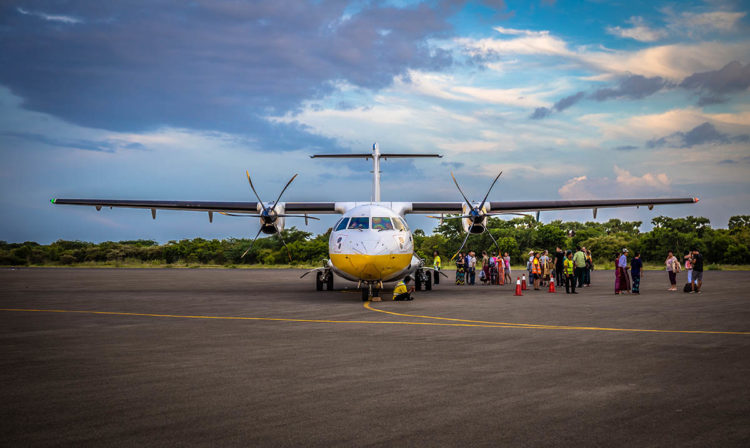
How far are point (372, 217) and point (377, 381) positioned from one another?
38.9 ft

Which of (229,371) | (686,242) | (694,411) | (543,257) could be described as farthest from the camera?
(686,242)

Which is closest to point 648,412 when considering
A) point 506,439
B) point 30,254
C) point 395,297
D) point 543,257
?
point 506,439

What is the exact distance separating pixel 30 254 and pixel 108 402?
75821 mm

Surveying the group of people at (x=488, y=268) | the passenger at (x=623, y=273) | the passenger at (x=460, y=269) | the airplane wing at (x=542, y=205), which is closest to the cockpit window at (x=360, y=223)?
→ the airplane wing at (x=542, y=205)

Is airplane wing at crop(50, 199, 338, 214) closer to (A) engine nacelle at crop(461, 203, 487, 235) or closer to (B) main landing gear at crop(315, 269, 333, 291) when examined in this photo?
(B) main landing gear at crop(315, 269, 333, 291)

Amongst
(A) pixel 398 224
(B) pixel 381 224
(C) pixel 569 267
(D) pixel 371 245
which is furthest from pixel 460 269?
(D) pixel 371 245

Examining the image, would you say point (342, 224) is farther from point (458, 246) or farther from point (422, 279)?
point (458, 246)

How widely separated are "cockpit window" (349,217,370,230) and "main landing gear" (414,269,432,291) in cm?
537

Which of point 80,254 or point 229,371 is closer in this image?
point 229,371

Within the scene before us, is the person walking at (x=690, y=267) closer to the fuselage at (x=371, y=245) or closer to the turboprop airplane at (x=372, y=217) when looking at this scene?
the turboprop airplane at (x=372, y=217)

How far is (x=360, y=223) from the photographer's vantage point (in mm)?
17891

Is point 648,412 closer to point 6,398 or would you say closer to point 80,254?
point 6,398

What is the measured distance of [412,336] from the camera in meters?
9.77

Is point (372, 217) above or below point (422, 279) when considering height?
above
